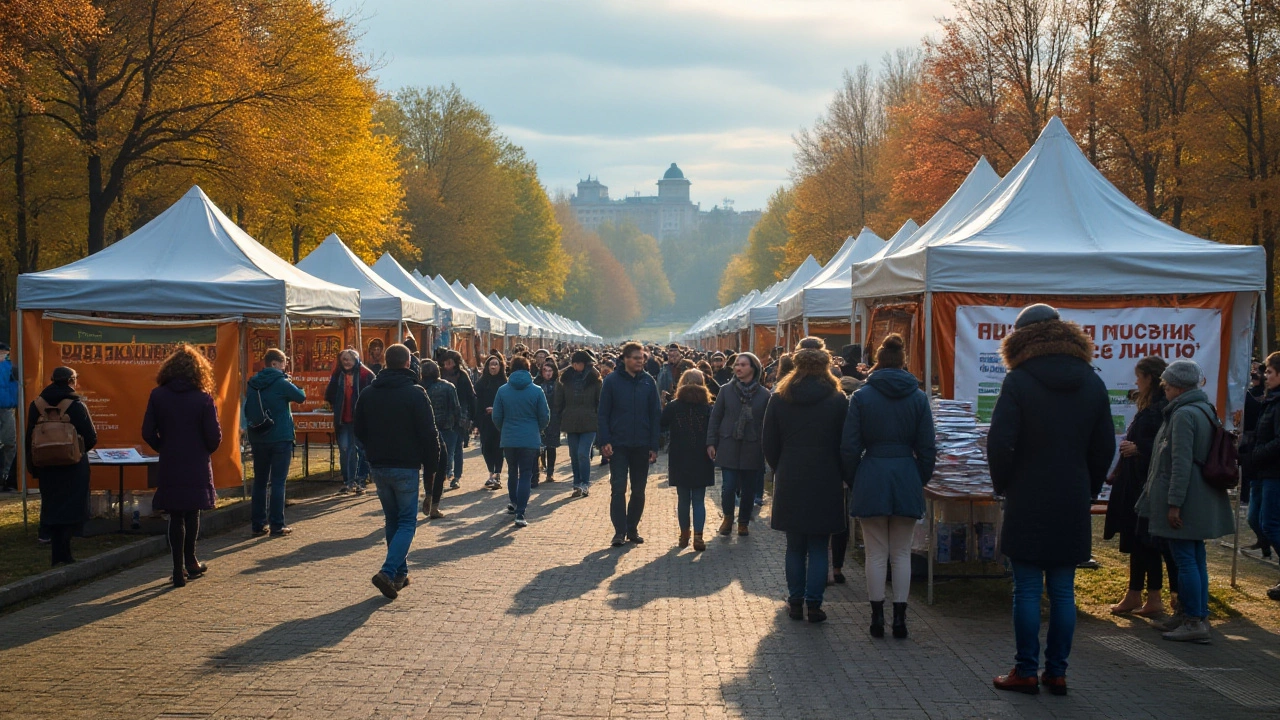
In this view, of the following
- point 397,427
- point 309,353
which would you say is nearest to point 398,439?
point 397,427

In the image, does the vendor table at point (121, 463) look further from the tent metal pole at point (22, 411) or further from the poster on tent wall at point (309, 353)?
the poster on tent wall at point (309, 353)

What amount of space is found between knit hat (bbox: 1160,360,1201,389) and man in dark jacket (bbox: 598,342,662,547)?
16.5 feet

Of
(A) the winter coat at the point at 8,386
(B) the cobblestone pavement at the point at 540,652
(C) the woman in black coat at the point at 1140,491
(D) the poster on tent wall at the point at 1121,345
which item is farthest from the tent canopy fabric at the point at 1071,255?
(A) the winter coat at the point at 8,386

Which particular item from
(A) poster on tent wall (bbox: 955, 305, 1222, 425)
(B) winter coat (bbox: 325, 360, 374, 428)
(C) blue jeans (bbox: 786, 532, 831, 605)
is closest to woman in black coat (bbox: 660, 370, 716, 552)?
(A) poster on tent wall (bbox: 955, 305, 1222, 425)

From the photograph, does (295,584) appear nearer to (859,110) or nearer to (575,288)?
(859,110)

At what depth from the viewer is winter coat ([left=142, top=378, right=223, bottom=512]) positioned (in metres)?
9.40

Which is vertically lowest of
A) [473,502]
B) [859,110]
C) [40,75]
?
[473,502]

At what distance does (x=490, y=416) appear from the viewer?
1644 centimetres

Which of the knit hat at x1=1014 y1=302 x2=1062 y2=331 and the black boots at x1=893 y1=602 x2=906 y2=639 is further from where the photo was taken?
the black boots at x1=893 y1=602 x2=906 y2=639

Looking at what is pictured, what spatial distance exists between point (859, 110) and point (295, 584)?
47407 mm

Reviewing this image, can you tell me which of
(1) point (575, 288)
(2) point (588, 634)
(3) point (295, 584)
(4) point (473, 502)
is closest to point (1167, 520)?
(2) point (588, 634)

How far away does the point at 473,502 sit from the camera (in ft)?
49.6

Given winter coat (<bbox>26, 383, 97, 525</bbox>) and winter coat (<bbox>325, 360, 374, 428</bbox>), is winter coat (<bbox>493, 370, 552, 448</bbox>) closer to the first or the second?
winter coat (<bbox>325, 360, 374, 428</bbox>)

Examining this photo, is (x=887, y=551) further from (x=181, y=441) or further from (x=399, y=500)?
(x=181, y=441)
